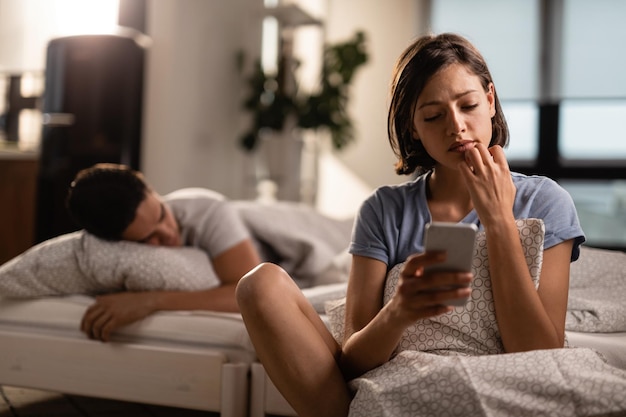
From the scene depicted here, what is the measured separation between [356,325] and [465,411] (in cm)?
27

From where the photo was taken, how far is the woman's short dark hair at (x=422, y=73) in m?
1.31

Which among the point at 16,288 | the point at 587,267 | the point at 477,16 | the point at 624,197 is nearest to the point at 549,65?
the point at 477,16

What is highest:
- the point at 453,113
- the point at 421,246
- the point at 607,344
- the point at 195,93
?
the point at 195,93

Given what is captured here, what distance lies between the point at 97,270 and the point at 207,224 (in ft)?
1.12

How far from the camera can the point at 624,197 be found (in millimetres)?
Answer: 4672

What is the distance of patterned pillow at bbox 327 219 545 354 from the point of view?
123 centimetres

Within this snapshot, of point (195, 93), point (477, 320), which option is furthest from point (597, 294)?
point (195, 93)

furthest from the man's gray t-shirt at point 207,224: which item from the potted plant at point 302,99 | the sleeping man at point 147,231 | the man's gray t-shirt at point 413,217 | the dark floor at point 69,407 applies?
→ the potted plant at point 302,99

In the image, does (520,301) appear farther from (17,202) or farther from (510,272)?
(17,202)

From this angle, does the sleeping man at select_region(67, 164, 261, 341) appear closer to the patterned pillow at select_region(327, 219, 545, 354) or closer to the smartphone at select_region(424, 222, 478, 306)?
the patterned pillow at select_region(327, 219, 545, 354)

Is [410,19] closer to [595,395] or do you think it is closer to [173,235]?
[173,235]

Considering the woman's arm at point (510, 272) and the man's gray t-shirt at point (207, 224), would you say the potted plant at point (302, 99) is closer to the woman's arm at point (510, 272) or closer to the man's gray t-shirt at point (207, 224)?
the man's gray t-shirt at point (207, 224)

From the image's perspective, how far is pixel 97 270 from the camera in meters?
1.89

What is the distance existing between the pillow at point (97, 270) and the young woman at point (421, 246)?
0.67 metres
